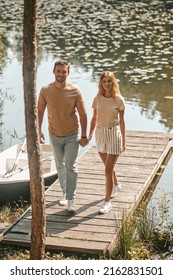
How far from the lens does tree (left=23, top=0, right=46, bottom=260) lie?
5.34 meters

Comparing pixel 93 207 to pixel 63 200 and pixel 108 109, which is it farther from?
pixel 108 109

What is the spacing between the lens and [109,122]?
7.29m

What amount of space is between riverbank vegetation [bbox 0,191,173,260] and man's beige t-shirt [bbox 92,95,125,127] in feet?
3.45

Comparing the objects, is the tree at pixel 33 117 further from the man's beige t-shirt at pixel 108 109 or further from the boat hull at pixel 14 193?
the boat hull at pixel 14 193

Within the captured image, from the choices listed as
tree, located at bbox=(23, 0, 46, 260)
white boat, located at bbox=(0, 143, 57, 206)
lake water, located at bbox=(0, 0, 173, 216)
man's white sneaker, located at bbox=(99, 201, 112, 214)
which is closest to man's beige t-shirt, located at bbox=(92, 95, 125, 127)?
man's white sneaker, located at bbox=(99, 201, 112, 214)

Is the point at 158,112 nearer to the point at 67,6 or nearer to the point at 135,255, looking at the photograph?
the point at 135,255

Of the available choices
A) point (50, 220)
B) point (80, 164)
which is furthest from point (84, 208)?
point (80, 164)

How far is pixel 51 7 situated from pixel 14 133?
19.0 m

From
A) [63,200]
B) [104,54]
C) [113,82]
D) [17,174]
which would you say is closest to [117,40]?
[104,54]

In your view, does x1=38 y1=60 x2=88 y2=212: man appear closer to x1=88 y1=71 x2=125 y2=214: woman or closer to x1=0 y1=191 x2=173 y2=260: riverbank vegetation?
x1=88 y1=71 x2=125 y2=214: woman

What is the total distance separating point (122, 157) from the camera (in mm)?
9867

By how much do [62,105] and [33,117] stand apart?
5.07ft
